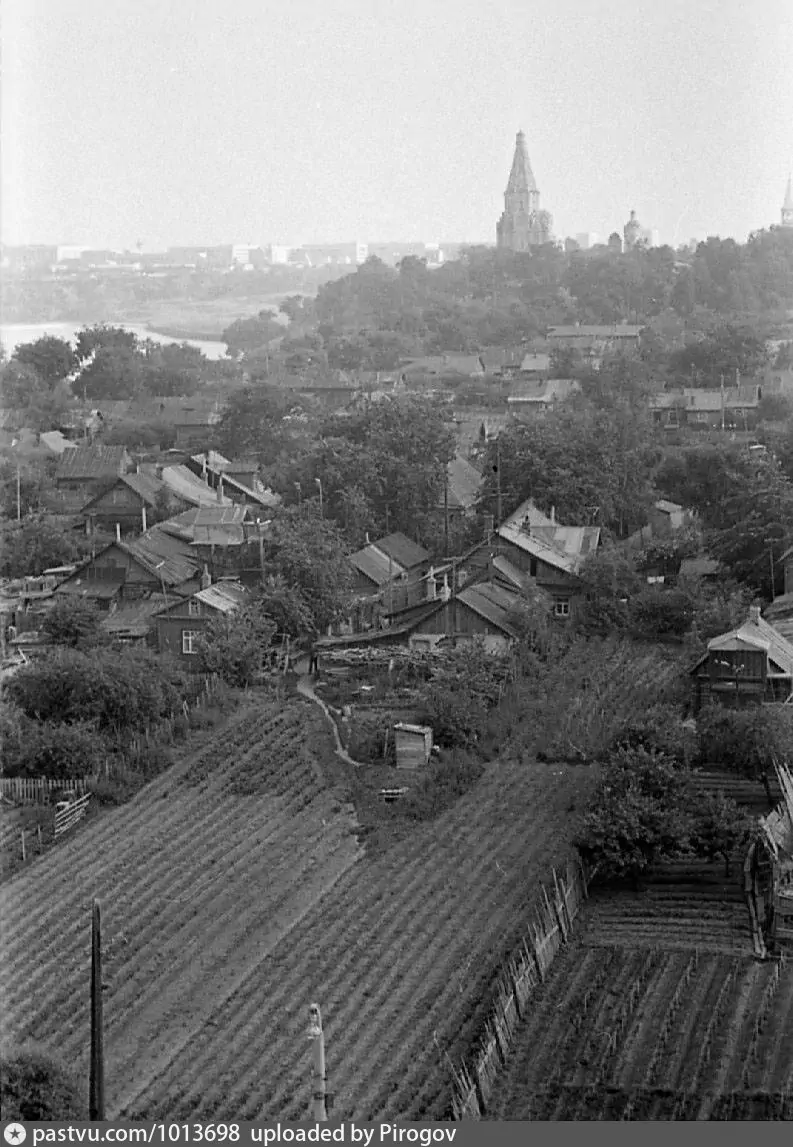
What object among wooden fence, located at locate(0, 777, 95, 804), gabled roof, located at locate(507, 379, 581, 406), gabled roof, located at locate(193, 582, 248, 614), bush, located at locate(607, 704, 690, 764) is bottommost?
gabled roof, located at locate(507, 379, 581, 406)

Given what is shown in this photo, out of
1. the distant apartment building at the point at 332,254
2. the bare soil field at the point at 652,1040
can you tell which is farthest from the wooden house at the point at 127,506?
the distant apartment building at the point at 332,254

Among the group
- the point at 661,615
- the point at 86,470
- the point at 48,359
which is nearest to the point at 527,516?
the point at 661,615

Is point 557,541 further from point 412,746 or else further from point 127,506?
point 412,746

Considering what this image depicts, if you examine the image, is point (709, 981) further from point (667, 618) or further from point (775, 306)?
point (775, 306)

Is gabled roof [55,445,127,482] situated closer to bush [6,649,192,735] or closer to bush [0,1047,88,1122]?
bush [6,649,192,735]

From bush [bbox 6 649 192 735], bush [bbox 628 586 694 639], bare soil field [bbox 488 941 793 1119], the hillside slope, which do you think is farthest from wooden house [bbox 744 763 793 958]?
bush [bbox 628 586 694 639]

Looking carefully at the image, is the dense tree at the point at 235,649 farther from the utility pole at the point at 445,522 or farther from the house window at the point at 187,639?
the utility pole at the point at 445,522

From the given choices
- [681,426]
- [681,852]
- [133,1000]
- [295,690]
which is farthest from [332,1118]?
[681,426]
